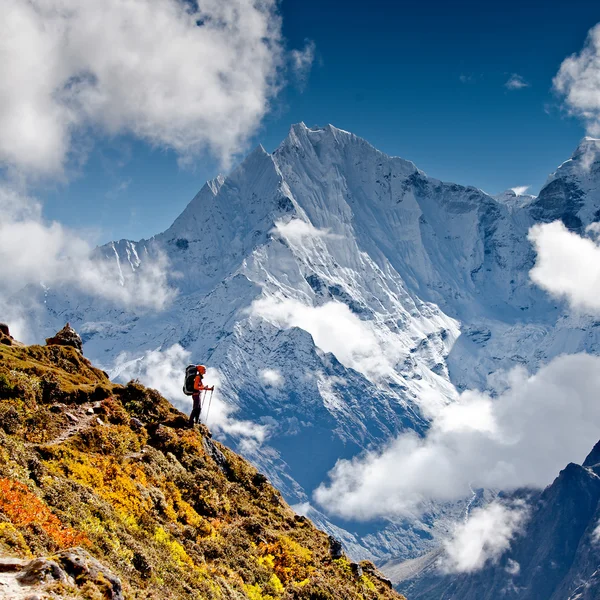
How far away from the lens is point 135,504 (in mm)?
25609

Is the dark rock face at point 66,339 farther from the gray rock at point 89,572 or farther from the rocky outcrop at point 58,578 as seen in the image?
the rocky outcrop at point 58,578

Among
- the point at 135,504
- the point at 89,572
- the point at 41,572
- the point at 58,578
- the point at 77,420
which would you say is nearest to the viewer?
the point at 41,572

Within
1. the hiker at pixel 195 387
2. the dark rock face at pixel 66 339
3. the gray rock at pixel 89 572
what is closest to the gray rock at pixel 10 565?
the gray rock at pixel 89 572

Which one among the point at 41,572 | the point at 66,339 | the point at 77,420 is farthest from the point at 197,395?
the point at 41,572

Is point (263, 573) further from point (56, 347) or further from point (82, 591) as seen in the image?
point (56, 347)

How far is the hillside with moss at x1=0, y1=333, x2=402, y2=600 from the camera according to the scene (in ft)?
63.4

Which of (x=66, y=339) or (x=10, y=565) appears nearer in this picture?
(x=10, y=565)

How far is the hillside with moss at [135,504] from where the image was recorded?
63.4 feet

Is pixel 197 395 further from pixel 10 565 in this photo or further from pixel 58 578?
pixel 58 578

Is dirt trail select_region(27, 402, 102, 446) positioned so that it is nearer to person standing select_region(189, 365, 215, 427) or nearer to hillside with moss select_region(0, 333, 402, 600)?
hillside with moss select_region(0, 333, 402, 600)

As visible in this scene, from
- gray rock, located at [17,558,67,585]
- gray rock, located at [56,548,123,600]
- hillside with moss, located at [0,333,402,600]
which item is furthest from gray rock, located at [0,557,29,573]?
gray rock, located at [56,548,123,600]

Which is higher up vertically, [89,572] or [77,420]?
[77,420]

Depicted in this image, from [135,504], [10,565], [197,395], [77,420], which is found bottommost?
[10,565]

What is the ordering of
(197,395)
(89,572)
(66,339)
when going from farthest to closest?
(66,339) < (197,395) < (89,572)
